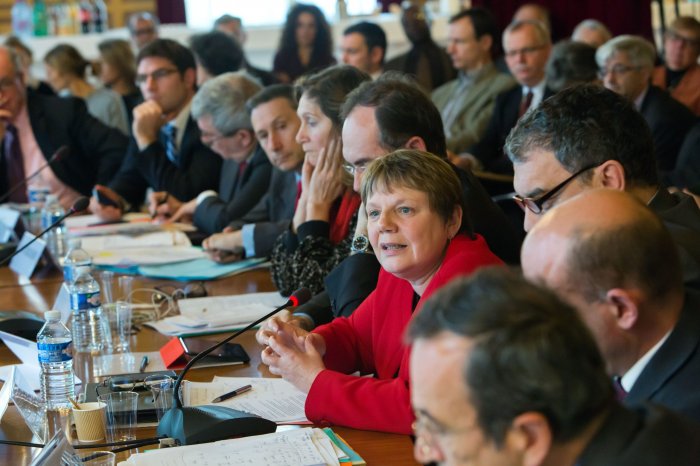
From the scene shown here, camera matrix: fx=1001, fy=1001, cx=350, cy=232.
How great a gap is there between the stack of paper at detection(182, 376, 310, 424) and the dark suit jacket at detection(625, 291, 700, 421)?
0.67m

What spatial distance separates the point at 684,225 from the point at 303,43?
5.17 meters

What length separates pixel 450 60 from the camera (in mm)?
6777

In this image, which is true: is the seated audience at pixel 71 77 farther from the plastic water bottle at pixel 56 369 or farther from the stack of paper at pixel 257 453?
the stack of paper at pixel 257 453

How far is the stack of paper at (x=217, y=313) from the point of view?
8.21 ft

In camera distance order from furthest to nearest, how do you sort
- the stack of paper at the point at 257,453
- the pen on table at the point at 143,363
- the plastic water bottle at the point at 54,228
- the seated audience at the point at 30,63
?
the seated audience at the point at 30,63
the plastic water bottle at the point at 54,228
the pen on table at the point at 143,363
the stack of paper at the point at 257,453

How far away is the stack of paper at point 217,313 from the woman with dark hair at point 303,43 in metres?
4.13

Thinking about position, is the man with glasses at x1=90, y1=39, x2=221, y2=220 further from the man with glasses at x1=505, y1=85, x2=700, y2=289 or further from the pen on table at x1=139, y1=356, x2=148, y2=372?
the man with glasses at x1=505, y1=85, x2=700, y2=289

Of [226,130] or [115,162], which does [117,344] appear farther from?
[115,162]

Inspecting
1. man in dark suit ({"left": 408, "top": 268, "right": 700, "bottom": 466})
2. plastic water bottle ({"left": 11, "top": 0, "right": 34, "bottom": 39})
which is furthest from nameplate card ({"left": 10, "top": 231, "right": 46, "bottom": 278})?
plastic water bottle ({"left": 11, "top": 0, "right": 34, "bottom": 39})

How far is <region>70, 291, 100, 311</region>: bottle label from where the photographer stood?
2410mm

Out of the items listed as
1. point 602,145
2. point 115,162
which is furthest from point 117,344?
point 115,162

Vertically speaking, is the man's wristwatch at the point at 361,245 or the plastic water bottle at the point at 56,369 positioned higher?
the man's wristwatch at the point at 361,245

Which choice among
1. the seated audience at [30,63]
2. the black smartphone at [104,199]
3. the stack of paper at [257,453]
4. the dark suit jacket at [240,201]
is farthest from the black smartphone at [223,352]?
the seated audience at [30,63]

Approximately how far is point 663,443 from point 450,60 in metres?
5.98
